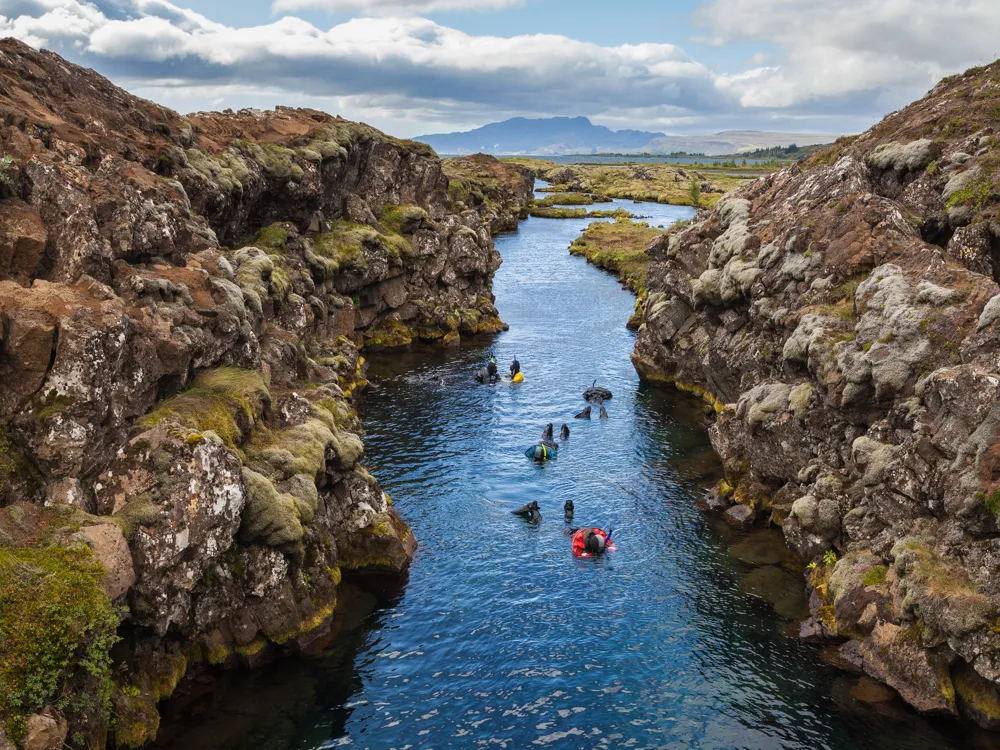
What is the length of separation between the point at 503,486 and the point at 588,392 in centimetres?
2043

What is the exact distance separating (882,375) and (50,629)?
38.3 metres

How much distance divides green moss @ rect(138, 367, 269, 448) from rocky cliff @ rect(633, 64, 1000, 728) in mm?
29600

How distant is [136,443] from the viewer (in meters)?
30.9

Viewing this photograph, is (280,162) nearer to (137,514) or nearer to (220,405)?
(220,405)

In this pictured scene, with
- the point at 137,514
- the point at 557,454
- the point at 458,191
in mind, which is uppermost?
the point at 458,191

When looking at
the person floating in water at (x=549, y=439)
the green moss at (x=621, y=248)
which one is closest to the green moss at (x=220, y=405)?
the person floating in water at (x=549, y=439)

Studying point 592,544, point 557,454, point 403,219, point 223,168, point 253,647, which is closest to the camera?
point 253,647

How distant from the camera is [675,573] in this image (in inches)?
1657

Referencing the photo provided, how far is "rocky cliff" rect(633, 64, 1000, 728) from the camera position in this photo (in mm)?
31234

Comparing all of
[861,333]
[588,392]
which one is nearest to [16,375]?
[861,333]

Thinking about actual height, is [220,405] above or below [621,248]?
below

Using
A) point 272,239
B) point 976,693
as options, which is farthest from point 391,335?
point 976,693

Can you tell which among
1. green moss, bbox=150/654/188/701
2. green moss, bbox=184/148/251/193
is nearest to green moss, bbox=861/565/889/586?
green moss, bbox=150/654/188/701

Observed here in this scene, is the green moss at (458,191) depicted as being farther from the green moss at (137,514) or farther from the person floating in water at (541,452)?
the green moss at (137,514)
